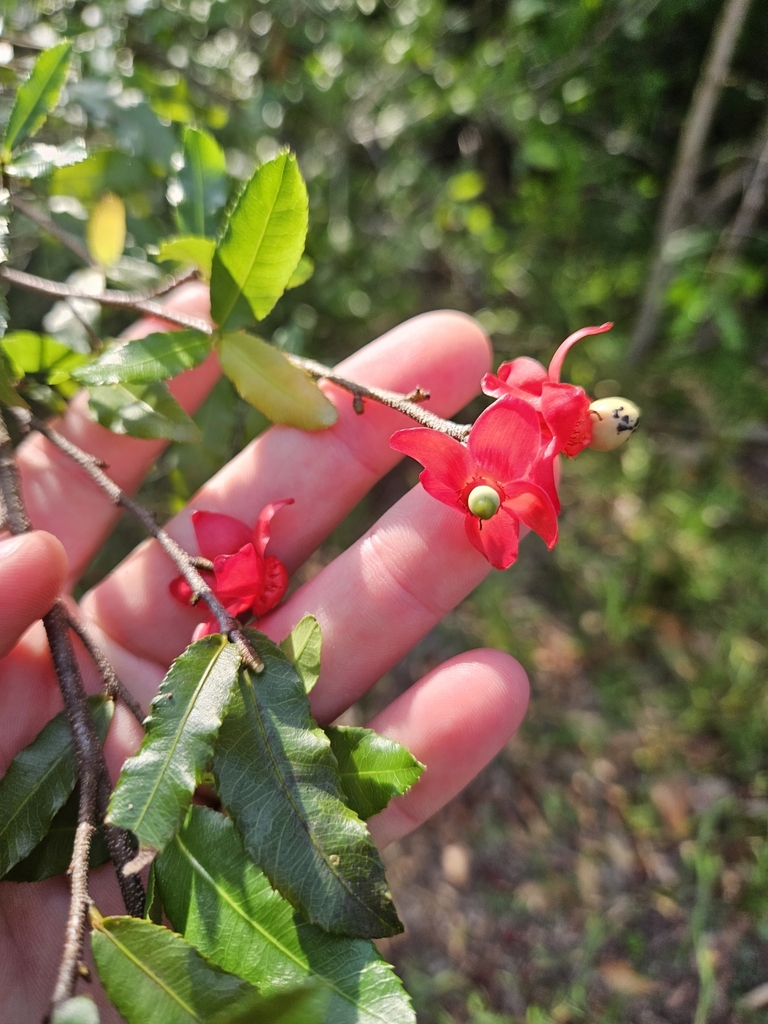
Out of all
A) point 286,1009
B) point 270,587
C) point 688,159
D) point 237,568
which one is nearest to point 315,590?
point 270,587

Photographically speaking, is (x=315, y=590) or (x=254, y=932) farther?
(x=315, y=590)

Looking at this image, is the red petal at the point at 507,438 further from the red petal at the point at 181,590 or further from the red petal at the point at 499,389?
the red petal at the point at 181,590

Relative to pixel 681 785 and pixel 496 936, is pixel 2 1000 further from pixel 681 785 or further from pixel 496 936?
pixel 681 785

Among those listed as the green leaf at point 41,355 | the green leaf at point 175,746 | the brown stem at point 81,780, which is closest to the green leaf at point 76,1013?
the brown stem at point 81,780

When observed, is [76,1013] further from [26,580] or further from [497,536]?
[497,536]

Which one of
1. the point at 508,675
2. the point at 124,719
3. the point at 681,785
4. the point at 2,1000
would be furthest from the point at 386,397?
the point at 681,785
